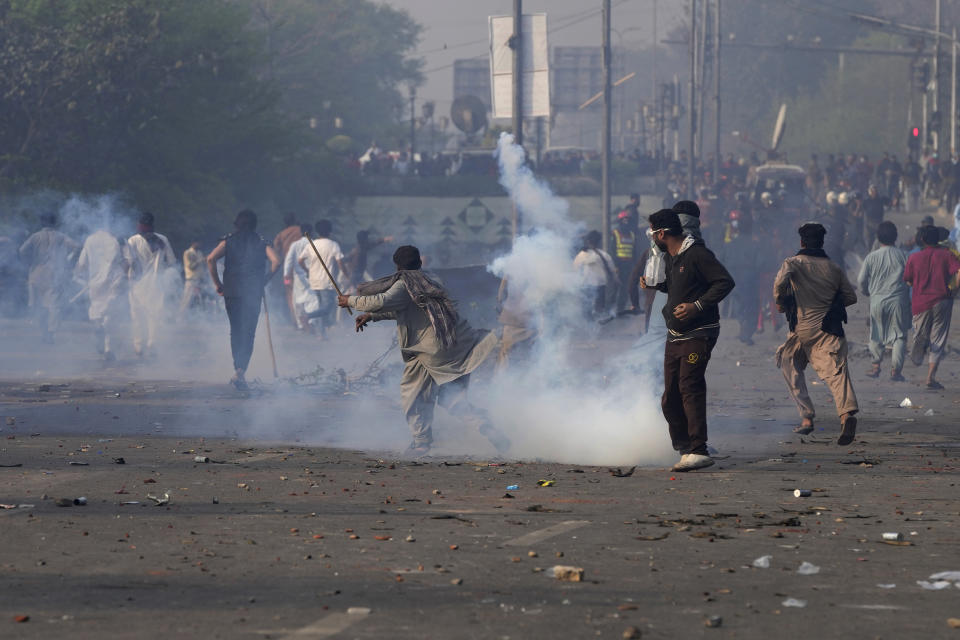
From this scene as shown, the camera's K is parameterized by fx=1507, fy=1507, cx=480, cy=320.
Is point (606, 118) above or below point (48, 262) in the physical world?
above

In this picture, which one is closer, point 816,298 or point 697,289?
point 697,289

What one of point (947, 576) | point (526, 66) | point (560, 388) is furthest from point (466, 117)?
point (947, 576)

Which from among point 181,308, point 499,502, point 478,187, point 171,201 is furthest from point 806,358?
point 478,187

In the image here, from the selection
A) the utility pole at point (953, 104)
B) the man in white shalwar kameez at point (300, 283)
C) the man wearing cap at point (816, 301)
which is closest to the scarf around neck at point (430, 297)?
the man wearing cap at point (816, 301)

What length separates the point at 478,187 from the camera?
45312 millimetres

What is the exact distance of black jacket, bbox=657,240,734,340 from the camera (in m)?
9.38

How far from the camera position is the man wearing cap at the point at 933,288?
1508 cm

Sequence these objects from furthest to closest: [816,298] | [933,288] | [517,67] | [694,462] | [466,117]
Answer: [466,117] < [517,67] < [933,288] < [816,298] < [694,462]

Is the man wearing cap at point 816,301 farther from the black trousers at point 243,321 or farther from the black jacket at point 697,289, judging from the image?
the black trousers at point 243,321

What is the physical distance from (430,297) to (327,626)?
5.20 metres

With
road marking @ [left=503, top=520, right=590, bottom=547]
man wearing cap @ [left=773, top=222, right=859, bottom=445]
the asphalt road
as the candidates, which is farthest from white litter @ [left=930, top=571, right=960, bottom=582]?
man wearing cap @ [left=773, top=222, right=859, bottom=445]

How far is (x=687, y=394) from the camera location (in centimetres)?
940

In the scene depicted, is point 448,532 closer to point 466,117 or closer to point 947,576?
point 947,576

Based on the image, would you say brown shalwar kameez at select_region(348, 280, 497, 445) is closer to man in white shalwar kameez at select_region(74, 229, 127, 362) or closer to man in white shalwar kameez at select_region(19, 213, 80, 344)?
man in white shalwar kameez at select_region(74, 229, 127, 362)
